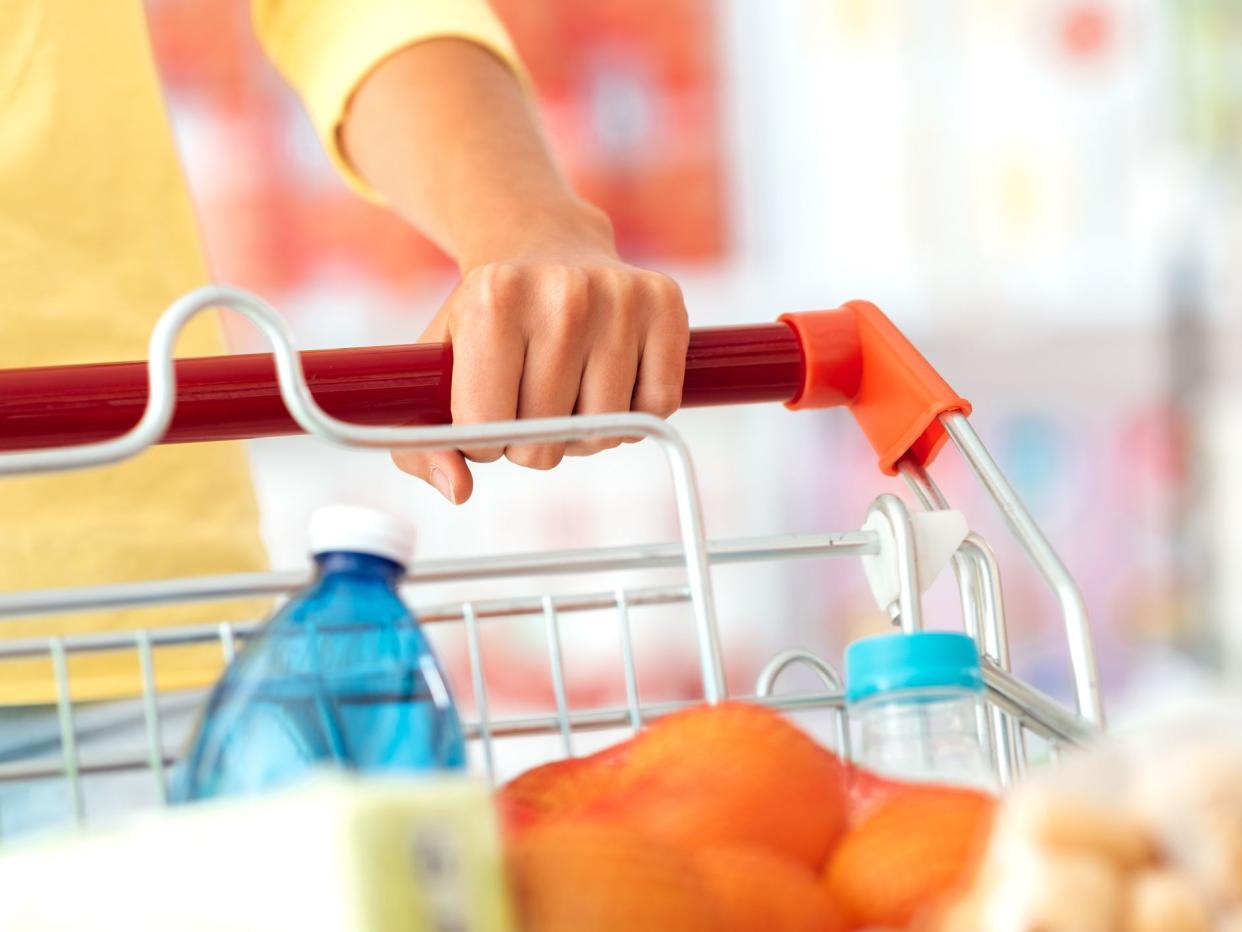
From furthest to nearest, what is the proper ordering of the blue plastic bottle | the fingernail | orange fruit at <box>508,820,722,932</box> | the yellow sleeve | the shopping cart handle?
1. the yellow sleeve
2. the fingernail
3. the shopping cart handle
4. the blue plastic bottle
5. orange fruit at <box>508,820,722,932</box>

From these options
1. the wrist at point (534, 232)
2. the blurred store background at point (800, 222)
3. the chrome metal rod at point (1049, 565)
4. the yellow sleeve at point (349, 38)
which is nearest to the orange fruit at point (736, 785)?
the chrome metal rod at point (1049, 565)

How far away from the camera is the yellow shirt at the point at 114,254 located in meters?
0.91

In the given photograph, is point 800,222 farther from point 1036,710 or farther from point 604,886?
point 604,886

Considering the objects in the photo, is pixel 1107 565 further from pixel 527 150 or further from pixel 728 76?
pixel 527 150

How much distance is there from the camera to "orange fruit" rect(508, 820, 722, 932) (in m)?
0.38

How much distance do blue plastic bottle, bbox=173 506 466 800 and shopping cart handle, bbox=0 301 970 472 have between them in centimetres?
15

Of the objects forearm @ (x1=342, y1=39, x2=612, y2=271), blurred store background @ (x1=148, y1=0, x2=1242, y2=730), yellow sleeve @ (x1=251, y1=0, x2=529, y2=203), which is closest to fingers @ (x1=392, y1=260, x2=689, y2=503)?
forearm @ (x1=342, y1=39, x2=612, y2=271)

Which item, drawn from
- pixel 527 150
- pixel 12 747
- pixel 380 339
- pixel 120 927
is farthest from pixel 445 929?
pixel 380 339

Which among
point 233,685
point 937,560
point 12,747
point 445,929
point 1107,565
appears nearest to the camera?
point 445,929

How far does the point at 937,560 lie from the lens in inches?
24.9

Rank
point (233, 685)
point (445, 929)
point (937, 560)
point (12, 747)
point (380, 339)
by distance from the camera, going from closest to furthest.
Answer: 1. point (445, 929)
2. point (233, 685)
3. point (937, 560)
4. point (12, 747)
5. point (380, 339)

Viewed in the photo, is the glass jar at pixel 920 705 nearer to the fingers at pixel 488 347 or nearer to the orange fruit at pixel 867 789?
the orange fruit at pixel 867 789

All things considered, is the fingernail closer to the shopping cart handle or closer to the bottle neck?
the shopping cart handle

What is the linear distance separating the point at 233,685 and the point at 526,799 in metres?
0.10
